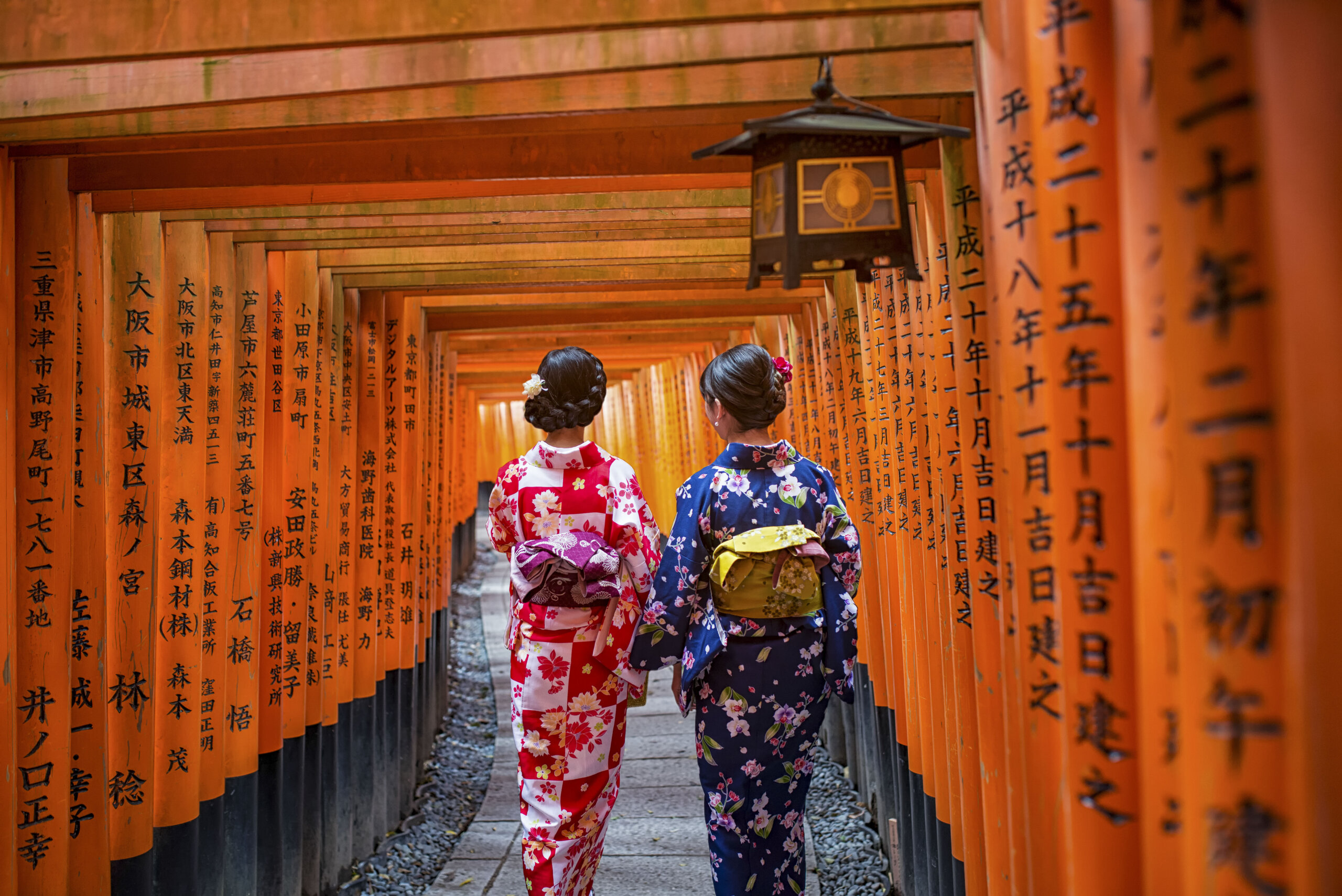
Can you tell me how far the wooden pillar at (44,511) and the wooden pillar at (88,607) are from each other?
0.07 m

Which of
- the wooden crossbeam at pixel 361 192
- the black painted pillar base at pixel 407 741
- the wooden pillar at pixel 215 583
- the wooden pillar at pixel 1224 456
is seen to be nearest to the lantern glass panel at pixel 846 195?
the wooden pillar at pixel 1224 456

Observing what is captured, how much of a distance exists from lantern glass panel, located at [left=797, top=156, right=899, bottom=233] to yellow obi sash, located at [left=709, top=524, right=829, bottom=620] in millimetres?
1610

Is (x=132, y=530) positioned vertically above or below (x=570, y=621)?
above

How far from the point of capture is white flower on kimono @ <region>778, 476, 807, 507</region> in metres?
4.14

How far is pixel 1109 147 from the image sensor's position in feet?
6.28

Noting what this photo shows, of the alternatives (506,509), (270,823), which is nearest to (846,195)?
(506,509)

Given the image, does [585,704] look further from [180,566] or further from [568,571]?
[180,566]

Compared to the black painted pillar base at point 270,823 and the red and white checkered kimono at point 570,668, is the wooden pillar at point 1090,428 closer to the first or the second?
the red and white checkered kimono at point 570,668

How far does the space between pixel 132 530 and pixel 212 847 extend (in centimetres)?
161

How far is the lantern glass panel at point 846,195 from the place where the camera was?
271cm

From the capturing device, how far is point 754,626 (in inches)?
159

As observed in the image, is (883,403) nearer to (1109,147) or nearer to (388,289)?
(1109,147)

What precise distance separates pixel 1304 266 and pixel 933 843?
145 inches

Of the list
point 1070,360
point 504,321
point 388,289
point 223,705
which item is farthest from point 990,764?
point 504,321
